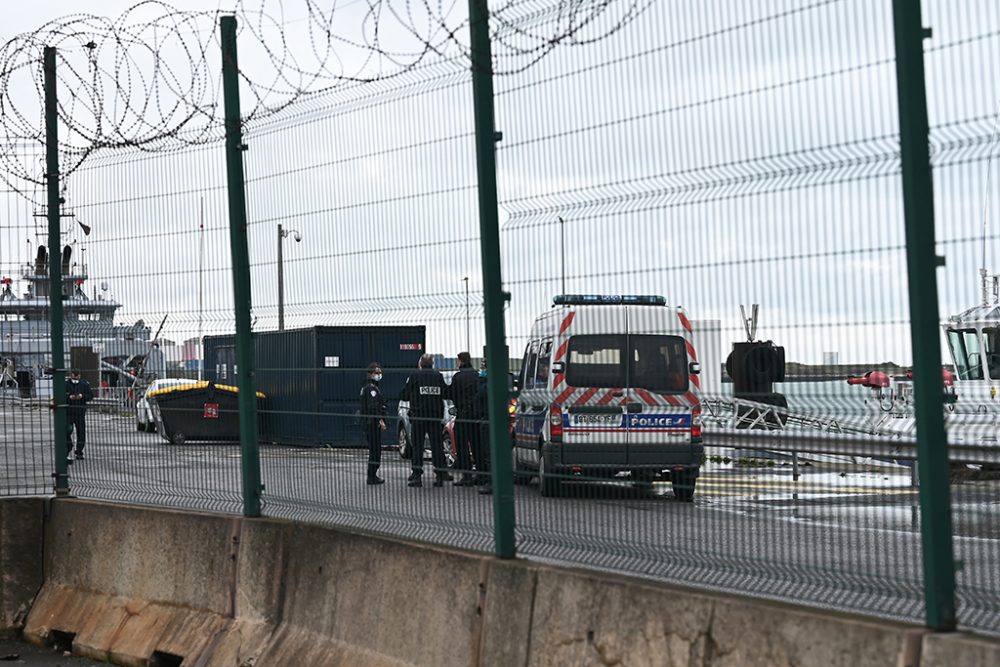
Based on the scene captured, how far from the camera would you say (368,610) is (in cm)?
774

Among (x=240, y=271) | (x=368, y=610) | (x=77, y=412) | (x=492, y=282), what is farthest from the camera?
(x=77, y=412)

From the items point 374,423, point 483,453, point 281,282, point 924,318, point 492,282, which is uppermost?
point 281,282

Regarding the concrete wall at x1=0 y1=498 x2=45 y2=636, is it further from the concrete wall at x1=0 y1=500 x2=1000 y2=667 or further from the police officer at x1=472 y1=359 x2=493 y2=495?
the police officer at x1=472 y1=359 x2=493 y2=495

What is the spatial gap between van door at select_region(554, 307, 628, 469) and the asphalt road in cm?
16

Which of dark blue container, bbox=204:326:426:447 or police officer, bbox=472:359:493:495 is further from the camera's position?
dark blue container, bbox=204:326:426:447

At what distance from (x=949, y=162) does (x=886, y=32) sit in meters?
0.51

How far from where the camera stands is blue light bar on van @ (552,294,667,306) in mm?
6254

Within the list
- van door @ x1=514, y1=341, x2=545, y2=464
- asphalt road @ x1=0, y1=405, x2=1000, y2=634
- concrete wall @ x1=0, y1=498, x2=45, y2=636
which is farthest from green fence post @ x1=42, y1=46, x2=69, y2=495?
van door @ x1=514, y1=341, x2=545, y2=464

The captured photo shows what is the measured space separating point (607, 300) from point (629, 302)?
0.30 ft

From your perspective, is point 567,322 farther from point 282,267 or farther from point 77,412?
point 77,412

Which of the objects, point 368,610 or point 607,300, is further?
point 368,610

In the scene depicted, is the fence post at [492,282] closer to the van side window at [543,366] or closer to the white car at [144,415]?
the van side window at [543,366]

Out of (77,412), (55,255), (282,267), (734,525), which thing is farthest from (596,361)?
(77,412)

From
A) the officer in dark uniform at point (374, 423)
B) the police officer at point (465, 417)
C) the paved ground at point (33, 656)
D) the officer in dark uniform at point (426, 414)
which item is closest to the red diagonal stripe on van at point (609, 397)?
the police officer at point (465, 417)
